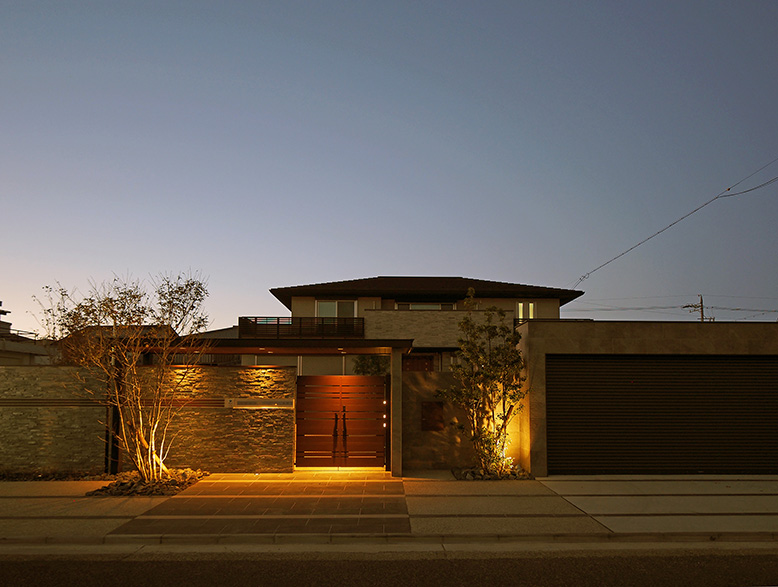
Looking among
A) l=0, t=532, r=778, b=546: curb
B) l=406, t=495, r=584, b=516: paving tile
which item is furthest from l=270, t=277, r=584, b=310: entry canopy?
l=0, t=532, r=778, b=546: curb

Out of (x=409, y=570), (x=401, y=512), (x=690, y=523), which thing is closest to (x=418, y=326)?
(x=401, y=512)

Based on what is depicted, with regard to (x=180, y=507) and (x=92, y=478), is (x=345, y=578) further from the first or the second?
(x=92, y=478)

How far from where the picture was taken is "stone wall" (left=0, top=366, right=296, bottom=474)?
13.9m

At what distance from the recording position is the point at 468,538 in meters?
8.86

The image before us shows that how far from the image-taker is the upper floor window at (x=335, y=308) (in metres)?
30.8

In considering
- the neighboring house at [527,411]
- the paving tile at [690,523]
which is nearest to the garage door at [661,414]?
the neighboring house at [527,411]

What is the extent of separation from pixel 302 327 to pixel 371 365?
4.88 metres

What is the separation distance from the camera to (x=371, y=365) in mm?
26500

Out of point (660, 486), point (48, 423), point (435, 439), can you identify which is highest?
point (48, 423)

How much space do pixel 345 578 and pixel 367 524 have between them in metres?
2.26

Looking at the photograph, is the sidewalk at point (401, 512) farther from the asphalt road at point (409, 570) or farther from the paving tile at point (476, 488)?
the asphalt road at point (409, 570)

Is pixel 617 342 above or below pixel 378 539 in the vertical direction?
above

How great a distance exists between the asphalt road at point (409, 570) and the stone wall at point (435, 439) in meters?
7.00

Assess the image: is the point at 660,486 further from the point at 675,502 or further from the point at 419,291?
the point at 419,291
